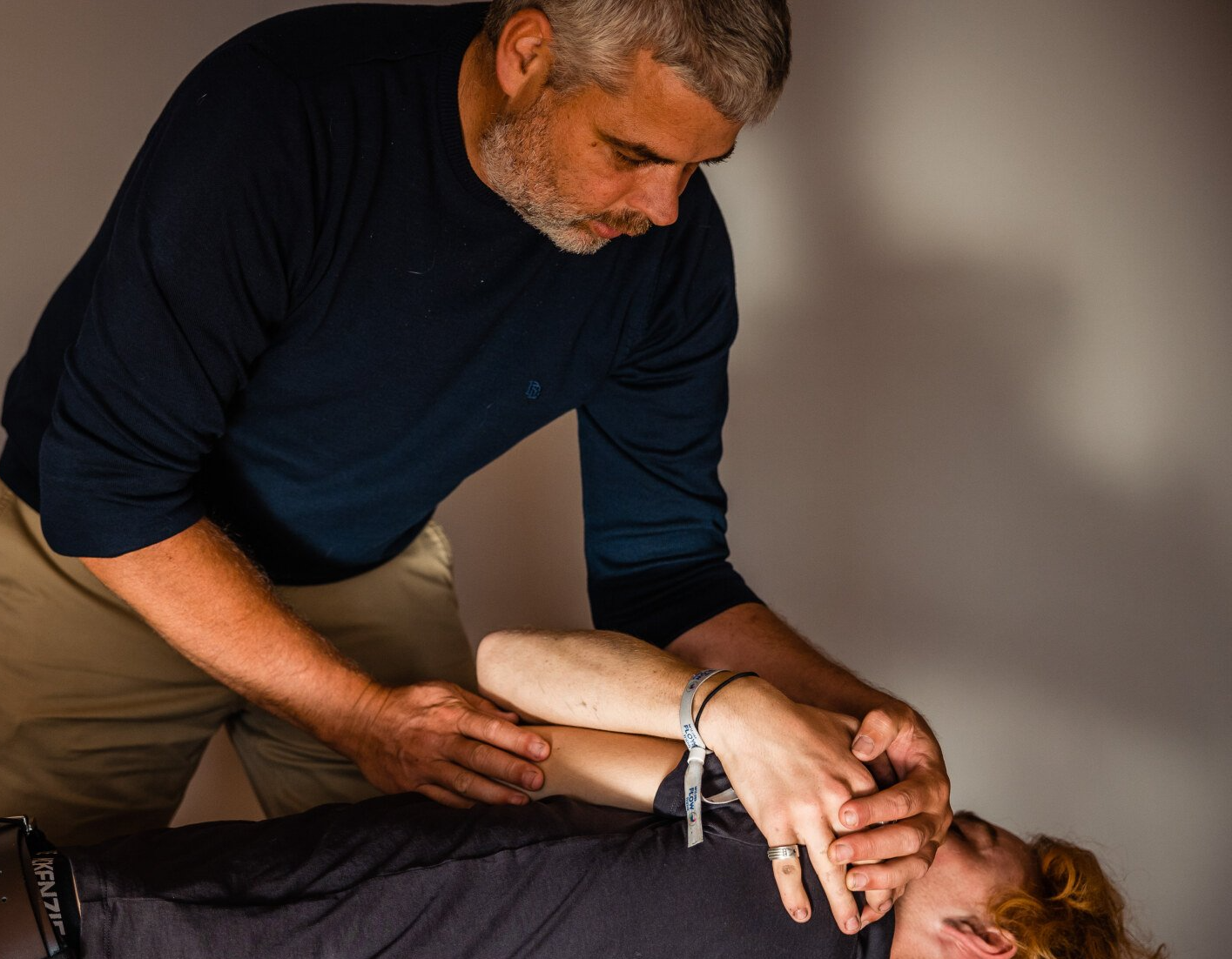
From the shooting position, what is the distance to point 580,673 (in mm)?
1431

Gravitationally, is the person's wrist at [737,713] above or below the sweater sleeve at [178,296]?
below

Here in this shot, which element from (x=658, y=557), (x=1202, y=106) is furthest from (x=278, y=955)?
(x=1202, y=106)

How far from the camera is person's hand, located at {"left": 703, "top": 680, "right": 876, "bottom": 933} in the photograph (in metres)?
1.21

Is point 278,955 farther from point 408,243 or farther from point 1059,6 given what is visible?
point 1059,6

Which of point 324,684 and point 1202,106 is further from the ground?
point 1202,106

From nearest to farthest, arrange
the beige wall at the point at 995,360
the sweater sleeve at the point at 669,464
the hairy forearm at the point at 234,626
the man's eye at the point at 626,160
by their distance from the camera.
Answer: the man's eye at the point at 626,160 → the hairy forearm at the point at 234,626 → the sweater sleeve at the point at 669,464 → the beige wall at the point at 995,360

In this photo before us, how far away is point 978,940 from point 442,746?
28.6 inches

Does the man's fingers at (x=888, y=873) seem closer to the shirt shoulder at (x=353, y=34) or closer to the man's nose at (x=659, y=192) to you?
the man's nose at (x=659, y=192)

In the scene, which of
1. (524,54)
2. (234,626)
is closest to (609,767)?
(234,626)

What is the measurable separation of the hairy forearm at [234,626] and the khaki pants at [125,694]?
0.19 m

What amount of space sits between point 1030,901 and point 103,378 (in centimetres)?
126

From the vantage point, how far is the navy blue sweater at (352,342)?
1.15m

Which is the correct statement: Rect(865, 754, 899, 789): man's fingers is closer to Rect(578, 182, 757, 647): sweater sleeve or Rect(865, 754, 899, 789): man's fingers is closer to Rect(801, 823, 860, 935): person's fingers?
Rect(801, 823, 860, 935): person's fingers

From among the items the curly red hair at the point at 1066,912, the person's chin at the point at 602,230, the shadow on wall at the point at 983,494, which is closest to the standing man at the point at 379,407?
the person's chin at the point at 602,230
